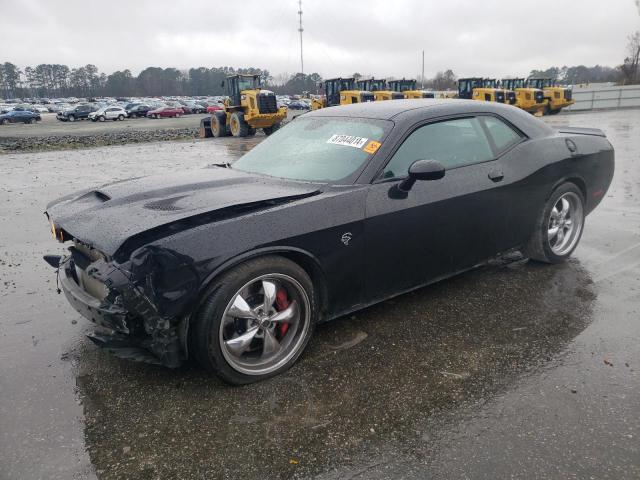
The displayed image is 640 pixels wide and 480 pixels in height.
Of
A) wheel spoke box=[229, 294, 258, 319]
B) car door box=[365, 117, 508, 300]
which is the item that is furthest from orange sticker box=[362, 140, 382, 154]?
wheel spoke box=[229, 294, 258, 319]

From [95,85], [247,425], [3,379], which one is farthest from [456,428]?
[95,85]

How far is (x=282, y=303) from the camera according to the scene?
296 cm

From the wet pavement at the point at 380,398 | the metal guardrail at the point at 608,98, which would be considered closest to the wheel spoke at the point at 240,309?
the wet pavement at the point at 380,398

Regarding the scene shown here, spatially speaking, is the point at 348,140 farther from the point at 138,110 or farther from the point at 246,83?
the point at 138,110

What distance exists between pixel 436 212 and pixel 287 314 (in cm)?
129

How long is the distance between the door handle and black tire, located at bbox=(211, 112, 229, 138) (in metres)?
20.1

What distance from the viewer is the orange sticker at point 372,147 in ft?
11.0

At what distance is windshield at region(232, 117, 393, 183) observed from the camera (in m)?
3.37

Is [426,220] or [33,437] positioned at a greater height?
[426,220]

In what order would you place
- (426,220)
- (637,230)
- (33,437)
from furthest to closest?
(637,230), (426,220), (33,437)

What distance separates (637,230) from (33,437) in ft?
19.6

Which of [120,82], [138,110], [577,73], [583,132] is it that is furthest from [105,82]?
[583,132]

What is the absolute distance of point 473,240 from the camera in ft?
12.5

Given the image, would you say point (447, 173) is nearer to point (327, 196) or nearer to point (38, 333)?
point (327, 196)
